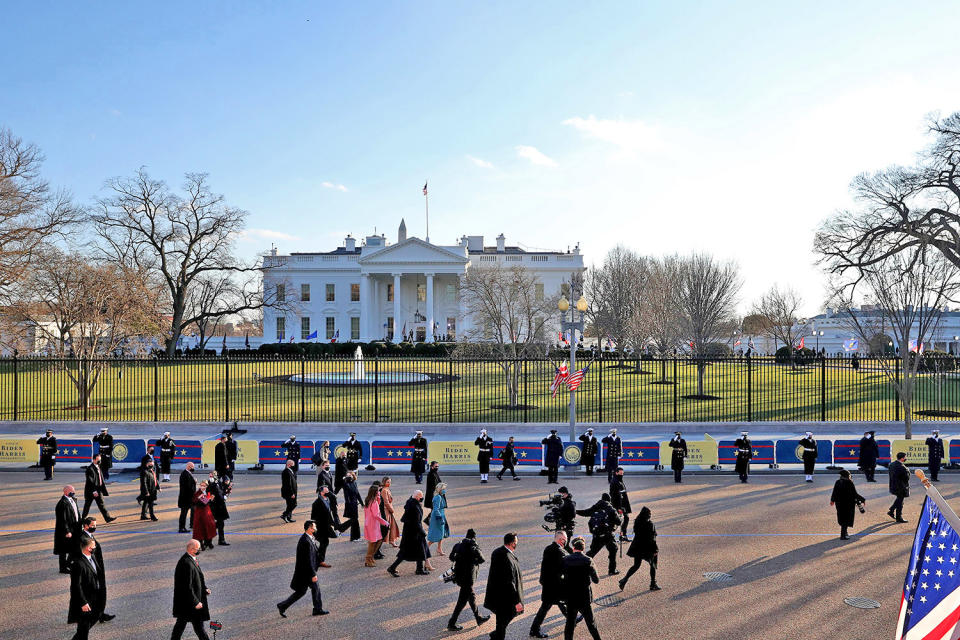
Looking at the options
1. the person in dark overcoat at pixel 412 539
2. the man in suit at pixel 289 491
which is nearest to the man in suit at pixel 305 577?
the person in dark overcoat at pixel 412 539

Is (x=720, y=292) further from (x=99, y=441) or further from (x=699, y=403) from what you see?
(x=99, y=441)

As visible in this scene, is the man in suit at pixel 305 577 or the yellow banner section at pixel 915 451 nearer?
the man in suit at pixel 305 577

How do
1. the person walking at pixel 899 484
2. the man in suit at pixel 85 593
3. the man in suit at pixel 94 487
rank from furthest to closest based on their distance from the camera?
the person walking at pixel 899 484, the man in suit at pixel 94 487, the man in suit at pixel 85 593

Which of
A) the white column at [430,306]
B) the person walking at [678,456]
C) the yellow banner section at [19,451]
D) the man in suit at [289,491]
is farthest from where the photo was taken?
the white column at [430,306]

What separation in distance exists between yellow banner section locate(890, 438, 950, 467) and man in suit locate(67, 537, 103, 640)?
61.4 feet

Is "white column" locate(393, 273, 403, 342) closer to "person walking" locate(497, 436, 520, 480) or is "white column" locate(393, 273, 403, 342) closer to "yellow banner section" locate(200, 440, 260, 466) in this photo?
"yellow banner section" locate(200, 440, 260, 466)

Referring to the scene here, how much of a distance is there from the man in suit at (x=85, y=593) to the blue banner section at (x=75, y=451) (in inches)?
482

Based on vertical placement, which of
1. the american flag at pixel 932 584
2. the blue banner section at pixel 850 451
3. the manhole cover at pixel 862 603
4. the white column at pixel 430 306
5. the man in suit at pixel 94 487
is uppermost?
the white column at pixel 430 306

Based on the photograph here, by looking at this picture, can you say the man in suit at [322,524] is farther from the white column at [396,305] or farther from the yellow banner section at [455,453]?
the white column at [396,305]

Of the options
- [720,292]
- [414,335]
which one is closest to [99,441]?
[720,292]

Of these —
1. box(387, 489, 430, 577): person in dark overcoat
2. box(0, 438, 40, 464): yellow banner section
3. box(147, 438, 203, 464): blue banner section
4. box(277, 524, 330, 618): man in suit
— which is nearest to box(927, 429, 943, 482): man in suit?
box(387, 489, 430, 577): person in dark overcoat

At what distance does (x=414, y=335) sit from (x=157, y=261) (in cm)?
2688

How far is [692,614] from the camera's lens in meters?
8.26

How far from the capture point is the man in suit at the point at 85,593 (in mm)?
7207
